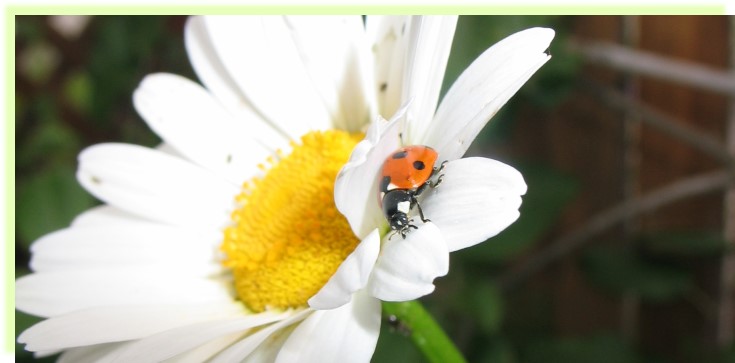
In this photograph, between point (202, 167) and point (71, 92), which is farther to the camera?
point (71, 92)

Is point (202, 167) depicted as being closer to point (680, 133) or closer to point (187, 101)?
point (187, 101)

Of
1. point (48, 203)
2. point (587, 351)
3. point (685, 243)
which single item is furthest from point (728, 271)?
point (48, 203)

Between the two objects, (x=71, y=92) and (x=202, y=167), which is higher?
(x=71, y=92)

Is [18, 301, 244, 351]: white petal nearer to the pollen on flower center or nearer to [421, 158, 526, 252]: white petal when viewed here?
the pollen on flower center

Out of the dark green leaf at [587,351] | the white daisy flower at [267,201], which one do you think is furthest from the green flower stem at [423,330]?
the dark green leaf at [587,351]

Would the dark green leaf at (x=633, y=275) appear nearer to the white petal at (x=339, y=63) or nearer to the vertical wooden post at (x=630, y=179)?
the vertical wooden post at (x=630, y=179)

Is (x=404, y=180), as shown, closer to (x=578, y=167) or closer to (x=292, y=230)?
(x=292, y=230)

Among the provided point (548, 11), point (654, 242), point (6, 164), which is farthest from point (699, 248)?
point (6, 164)

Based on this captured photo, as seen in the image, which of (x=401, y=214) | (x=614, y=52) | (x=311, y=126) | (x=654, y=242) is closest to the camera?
(x=401, y=214)
